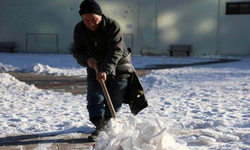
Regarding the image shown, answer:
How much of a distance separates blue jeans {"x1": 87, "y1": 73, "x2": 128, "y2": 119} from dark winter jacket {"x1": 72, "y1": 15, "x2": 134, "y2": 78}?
96 mm

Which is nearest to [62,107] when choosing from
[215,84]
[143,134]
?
[143,134]

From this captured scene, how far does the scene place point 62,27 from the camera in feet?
78.9

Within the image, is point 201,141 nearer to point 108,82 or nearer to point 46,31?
point 108,82

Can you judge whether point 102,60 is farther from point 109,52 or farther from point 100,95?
point 100,95

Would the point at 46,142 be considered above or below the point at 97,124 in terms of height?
below

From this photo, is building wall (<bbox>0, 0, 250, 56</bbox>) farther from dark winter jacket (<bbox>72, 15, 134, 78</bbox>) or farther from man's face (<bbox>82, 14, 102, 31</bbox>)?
man's face (<bbox>82, 14, 102, 31</bbox>)

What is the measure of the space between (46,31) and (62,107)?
19.4 meters

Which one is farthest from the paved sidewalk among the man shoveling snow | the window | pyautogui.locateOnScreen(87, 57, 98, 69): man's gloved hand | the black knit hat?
the window

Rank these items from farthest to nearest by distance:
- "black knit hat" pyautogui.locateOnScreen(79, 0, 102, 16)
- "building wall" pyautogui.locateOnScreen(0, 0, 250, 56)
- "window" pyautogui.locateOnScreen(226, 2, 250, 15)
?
"building wall" pyautogui.locateOnScreen(0, 0, 250, 56)
"window" pyautogui.locateOnScreen(226, 2, 250, 15)
"black knit hat" pyautogui.locateOnScreen(79, 0, 102, 16)

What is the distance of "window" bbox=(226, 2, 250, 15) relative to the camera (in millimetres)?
21906

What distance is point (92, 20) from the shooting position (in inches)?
131

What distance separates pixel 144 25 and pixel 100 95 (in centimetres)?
1961

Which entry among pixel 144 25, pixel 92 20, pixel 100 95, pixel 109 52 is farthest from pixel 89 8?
pixel 144 25

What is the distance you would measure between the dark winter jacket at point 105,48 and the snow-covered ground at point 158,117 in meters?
0.54
